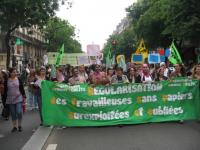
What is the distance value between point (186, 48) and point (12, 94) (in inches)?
1691

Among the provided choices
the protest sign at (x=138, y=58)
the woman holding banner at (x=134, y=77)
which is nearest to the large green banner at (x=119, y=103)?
the woman holding banner at (x=134, y=77)

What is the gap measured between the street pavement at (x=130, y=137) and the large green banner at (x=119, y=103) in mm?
199

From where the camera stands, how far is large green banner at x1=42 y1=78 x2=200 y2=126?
1164cm

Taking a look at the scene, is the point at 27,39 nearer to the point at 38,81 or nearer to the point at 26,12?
the point at 26,12

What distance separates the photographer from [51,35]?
86.3 m

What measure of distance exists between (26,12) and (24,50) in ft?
161

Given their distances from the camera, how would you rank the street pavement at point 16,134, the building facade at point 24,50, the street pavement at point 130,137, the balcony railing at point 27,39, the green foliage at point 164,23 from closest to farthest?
the street pavement at point 130,137
the street pavement at point 16,134
the green foliage at point 164,23
the building facade at point 24,50
the balcony railing at point 27,39

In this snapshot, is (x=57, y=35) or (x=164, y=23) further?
(x=57, y=35)

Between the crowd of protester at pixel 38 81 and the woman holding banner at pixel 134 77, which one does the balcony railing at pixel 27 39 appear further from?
the crowd of protester at pixel 38 81

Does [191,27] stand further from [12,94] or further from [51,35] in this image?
[51,35]

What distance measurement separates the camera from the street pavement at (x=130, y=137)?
360 inches

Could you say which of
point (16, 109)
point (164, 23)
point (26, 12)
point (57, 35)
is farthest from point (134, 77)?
point (57, 35)

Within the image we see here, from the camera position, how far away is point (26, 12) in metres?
34.6

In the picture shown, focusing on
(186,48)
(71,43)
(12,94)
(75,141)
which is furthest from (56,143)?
(71,43)
